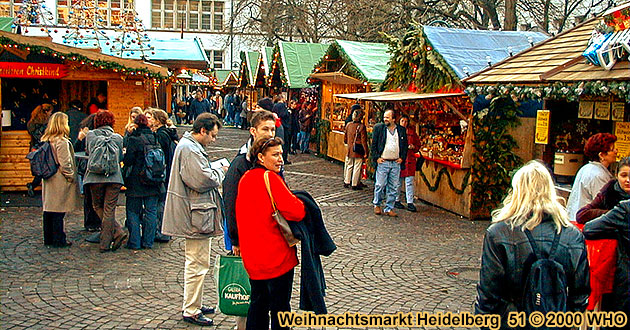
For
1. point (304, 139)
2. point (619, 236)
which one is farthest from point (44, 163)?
point (304, 139)

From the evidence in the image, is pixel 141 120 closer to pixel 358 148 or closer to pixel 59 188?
pixel 59 188

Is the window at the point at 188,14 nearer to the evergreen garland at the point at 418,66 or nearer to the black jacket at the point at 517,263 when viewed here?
the evergreen garland at the point at 418,66

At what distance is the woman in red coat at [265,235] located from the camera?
4387 millimetres

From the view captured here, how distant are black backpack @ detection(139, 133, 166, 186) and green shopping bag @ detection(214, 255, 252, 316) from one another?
126 inches

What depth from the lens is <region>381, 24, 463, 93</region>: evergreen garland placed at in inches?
466

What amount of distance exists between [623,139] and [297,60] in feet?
50.1

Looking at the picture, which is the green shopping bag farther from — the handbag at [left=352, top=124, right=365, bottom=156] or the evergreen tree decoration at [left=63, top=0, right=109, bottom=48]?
the evergreen tree decoration at [left=63, top=0, right=109, bottom=48]

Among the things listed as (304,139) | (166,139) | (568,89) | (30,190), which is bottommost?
(30,190)

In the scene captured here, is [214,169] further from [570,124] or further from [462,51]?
[462,51]

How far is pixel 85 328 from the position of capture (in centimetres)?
559

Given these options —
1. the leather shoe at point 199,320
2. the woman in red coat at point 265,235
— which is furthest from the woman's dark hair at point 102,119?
the woman in red coat at point 265,235

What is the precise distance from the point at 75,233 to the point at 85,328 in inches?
152

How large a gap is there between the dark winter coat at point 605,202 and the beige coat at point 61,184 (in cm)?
602

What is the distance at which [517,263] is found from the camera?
11.3 feet
